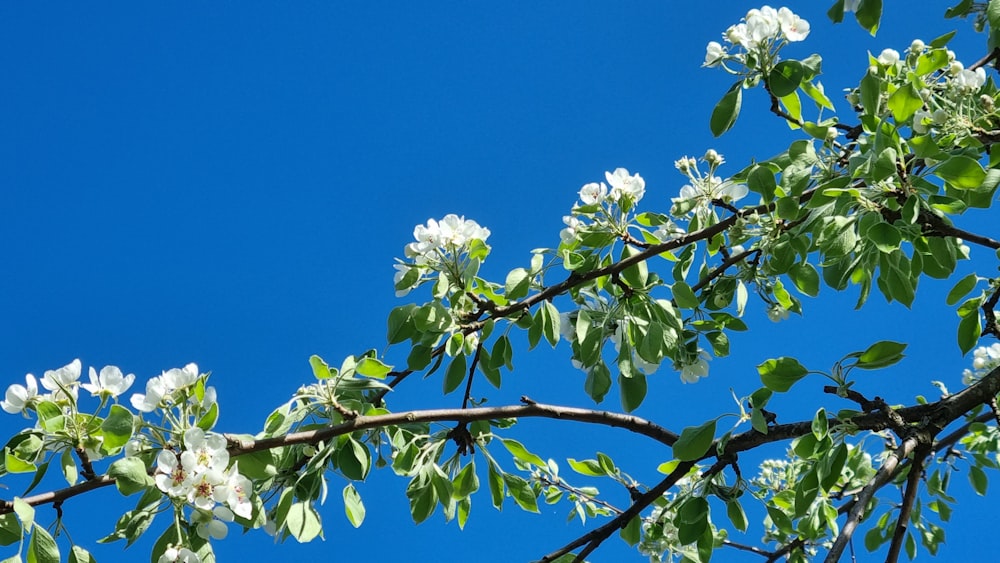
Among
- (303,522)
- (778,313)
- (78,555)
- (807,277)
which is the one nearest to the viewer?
(78,555)

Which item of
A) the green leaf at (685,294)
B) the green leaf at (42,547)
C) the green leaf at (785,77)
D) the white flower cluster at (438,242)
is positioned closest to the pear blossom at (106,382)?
the green leaf at (42,547)

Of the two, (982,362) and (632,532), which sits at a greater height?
(982,362)

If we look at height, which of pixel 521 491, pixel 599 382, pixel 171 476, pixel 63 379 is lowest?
pixel 171 476

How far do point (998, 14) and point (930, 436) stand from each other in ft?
3.60

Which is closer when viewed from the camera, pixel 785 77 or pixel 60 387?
pixel 60 387

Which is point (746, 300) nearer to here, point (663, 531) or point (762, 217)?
point (762, 217)

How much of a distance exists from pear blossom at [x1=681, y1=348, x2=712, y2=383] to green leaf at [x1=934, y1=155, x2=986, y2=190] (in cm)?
87

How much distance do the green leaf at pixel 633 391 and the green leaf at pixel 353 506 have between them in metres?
0.77

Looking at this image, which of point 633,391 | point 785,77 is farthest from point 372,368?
point 785,77

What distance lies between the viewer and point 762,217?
2.35 m

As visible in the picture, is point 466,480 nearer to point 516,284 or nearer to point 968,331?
point 516,284

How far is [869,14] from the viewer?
226 cm

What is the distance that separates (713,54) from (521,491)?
1257 mm

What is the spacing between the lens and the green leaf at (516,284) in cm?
220
